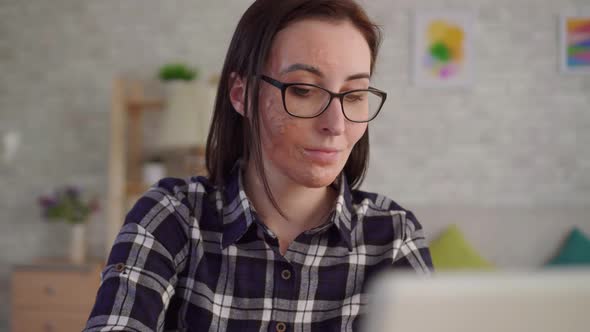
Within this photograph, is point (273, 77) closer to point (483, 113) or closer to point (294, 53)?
point (294, 53)

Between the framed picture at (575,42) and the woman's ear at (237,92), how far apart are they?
2.97 meters

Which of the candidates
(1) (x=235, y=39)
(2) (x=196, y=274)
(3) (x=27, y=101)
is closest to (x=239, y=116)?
(1) (x=235, y=39)

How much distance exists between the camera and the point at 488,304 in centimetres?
27

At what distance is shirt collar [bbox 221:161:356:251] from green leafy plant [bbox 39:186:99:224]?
2.76 meters

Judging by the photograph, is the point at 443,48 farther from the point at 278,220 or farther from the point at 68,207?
the point at 278,220

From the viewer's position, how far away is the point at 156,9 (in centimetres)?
382

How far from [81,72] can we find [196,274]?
10.4 ft

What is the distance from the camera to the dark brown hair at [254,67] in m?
1.03

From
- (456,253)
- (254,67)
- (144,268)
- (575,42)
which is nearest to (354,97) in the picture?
(254,67)

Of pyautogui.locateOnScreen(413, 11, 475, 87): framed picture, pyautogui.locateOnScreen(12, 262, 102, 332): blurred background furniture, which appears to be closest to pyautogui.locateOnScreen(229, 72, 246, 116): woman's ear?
pyautogui.locateOnScreen(12, 262, 102, 332): blurred background furniture

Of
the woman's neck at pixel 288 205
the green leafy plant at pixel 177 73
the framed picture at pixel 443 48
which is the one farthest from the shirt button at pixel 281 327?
the framed picture at pixel 443 48

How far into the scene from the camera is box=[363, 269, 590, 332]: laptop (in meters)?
0.27

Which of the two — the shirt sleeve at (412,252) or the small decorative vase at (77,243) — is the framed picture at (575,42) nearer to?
the shirt sleeve at (412,252)

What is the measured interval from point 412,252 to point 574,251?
2.02m
